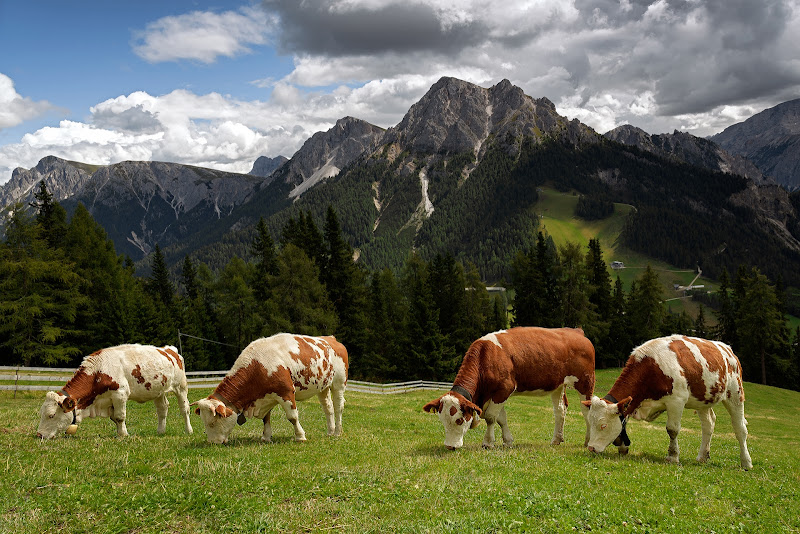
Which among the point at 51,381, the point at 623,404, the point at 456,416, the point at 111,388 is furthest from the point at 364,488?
the point at 51,381

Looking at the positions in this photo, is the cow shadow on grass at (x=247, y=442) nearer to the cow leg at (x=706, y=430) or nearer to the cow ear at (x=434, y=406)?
the cow ear at (x=434, y=406)

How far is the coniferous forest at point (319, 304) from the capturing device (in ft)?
121

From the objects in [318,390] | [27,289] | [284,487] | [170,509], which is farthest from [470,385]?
[27,289]

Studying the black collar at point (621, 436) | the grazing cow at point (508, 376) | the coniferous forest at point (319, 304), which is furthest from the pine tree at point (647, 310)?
the black collar at point (621, 436)

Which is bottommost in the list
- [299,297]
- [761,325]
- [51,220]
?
[761,325]

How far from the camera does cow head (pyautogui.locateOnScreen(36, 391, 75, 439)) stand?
12594 millimetres

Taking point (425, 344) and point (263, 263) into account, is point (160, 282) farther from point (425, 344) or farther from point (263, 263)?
point (425, 344)

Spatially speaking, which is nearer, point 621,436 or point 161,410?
point 621,436

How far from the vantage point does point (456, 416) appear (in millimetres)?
11914

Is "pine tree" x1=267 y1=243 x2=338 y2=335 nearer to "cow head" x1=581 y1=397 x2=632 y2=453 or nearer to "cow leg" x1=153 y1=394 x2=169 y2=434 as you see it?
"cow leg" x1=153 y1=394 x2=169 y2=434

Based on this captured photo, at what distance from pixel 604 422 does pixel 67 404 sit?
46.2ft

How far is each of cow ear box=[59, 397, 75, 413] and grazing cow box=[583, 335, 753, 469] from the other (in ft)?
44.9

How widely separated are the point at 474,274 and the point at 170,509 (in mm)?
57504

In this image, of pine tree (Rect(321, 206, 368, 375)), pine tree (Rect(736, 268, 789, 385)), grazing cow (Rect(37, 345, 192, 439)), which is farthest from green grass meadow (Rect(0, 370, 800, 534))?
pine tree (Rect(736, 268, 789, 385))
